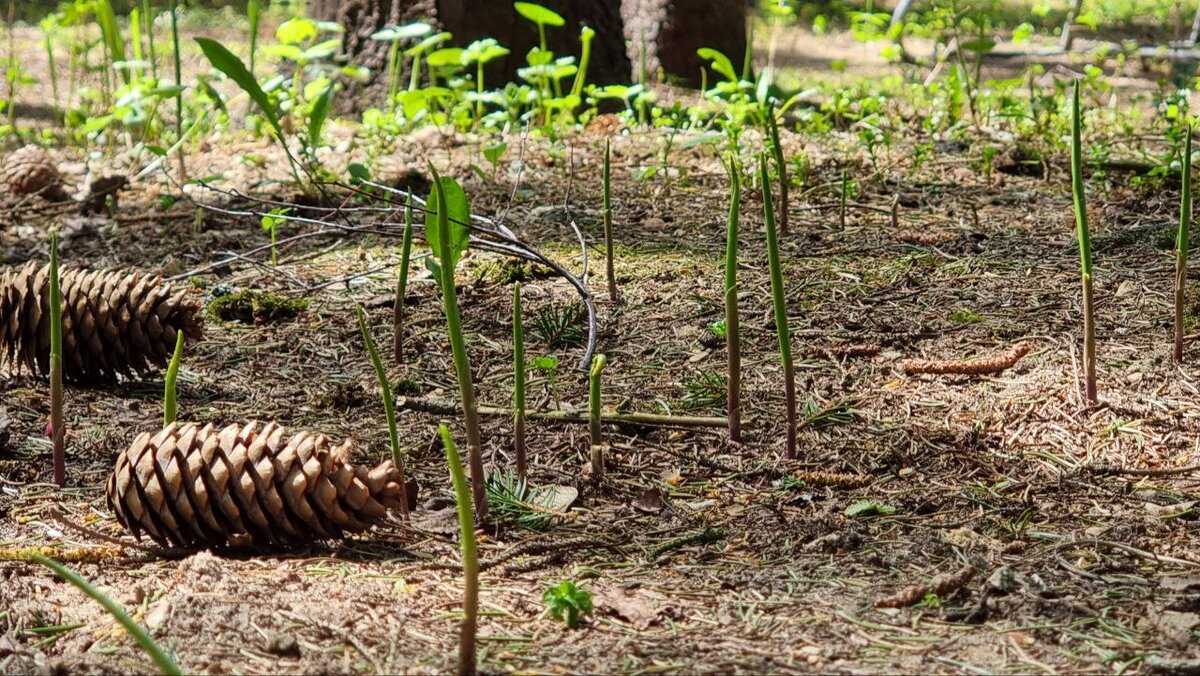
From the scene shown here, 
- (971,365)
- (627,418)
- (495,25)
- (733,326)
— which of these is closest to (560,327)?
(627,418)

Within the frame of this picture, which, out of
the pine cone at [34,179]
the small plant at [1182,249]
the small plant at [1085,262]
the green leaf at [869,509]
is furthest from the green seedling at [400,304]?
the pine cone at [34,179]

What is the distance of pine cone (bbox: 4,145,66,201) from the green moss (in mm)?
1683

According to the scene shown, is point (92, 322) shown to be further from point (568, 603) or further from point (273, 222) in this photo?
point (568, 603)

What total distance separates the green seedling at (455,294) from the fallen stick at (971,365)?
40.8 inches

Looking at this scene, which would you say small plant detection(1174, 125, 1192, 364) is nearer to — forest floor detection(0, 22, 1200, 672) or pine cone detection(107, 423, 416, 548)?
forest floor detection(0, 22, 1200, 672)

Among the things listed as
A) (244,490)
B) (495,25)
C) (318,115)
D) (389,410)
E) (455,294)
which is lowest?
(244,490)

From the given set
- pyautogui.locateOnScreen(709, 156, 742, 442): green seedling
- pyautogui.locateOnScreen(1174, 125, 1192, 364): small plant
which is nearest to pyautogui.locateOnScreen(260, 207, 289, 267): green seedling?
pyautogui.locateOnScreen(709, 156, 742, 442): green seedling

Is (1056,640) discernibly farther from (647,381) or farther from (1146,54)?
(1146,54)

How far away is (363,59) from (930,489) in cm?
414

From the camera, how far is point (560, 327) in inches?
113

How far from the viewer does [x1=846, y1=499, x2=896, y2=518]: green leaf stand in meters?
1.96

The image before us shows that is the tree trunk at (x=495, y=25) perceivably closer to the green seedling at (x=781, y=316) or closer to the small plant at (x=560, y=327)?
the small plant at (x=560, y=327)

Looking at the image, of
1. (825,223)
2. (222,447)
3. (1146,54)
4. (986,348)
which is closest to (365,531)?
(222,447)

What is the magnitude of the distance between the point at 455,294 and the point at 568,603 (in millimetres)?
661
